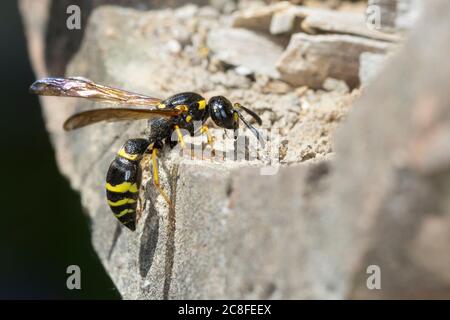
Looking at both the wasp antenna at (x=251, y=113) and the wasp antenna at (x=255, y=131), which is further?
the wasp antenna at (x=251, y=113)

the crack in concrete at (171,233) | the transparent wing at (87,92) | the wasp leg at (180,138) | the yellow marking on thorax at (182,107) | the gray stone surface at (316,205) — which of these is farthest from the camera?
the transparent wing at (87,92)

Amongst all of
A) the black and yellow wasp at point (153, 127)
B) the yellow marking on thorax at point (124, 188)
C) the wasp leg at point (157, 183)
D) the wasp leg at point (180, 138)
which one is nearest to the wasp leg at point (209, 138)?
the black and yellow wasp at point (153, 127)

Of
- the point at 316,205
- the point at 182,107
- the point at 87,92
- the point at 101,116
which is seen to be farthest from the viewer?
the point at 87,92

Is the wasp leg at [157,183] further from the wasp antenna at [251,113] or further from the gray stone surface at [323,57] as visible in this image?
the gray stone surface at [323,57]

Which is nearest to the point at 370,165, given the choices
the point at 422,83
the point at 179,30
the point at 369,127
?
the point at 369,127

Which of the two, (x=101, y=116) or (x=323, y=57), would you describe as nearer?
(x=101, y=116)

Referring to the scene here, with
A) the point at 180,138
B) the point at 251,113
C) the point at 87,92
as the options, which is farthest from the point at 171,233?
the point at 87,92

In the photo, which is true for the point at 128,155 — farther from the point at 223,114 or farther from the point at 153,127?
the point at 223,114
